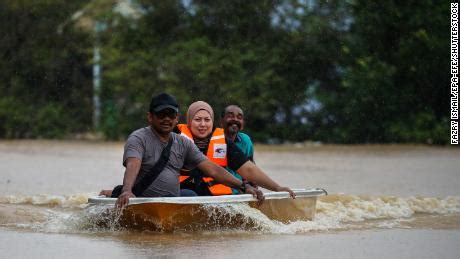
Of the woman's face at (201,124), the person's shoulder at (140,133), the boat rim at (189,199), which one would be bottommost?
the boat rim at (189,199)

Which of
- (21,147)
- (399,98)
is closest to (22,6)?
(21,147)

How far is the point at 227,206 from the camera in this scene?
10.7m

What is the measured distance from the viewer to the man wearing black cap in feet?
34.1

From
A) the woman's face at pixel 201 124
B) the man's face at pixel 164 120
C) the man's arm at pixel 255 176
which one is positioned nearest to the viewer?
the man's face at pixel 164 120

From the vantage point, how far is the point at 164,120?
34.4 ft

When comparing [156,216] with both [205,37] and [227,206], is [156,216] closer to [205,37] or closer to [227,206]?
[227,206]

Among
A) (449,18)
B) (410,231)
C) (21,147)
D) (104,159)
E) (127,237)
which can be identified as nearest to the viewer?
(127,237)

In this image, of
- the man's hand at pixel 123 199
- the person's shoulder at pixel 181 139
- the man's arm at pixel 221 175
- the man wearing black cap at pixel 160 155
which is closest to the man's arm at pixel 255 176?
the man's arm at pixel 221 175

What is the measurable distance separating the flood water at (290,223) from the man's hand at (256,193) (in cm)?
14

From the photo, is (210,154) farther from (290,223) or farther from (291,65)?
(291,65)

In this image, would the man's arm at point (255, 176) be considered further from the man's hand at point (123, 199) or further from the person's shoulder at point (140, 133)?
the man's hand at point (123, 199)

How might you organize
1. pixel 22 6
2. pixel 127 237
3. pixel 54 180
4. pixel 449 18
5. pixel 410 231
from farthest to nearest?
pixel 22 6, pixel 449 18, pixel 54 180, pixel 410 231, pixel 127 237

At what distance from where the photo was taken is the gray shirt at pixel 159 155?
1042cm

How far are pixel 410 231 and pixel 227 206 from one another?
215 centimetres
